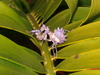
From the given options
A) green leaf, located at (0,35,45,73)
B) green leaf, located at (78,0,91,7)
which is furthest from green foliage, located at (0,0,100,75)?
green leaf, located at (78,0,91,7)

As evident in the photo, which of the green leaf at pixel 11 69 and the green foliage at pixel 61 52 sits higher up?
the green foliage at pixel 61 52

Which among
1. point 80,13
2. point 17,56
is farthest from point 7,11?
point 80,13

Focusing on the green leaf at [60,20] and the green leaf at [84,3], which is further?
the green leaf at [84,3]

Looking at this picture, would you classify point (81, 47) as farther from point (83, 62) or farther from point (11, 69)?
point (11, 69)

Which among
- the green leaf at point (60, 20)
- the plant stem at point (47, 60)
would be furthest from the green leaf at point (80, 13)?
the plant stem at point (47, 60)

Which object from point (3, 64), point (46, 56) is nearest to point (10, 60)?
point (3, 64)

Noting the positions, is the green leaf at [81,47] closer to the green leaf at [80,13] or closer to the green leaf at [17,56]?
the green leaf at [17,56]

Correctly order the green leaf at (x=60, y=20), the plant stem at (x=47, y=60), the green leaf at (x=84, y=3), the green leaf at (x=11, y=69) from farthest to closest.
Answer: the green leaf at (x=84, y=3)
the green leaf at (x=60, y=20)
the plant stem at (x=47, y=60)
the green leaf at (x=11, y=69)
